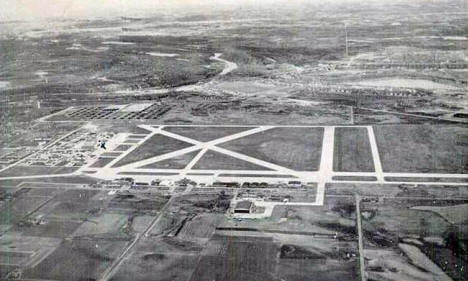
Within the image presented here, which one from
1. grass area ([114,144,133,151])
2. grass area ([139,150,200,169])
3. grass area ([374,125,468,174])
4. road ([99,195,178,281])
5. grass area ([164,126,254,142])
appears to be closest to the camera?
road ([99,195,178,281])

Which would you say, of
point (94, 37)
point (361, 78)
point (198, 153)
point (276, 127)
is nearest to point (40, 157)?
point (198, 153)

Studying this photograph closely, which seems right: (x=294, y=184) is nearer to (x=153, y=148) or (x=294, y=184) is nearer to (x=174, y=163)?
(x=174, y=163)

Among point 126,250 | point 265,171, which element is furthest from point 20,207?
point 265,171

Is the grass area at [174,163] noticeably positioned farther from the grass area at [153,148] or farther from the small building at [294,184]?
the small building at [294,184]

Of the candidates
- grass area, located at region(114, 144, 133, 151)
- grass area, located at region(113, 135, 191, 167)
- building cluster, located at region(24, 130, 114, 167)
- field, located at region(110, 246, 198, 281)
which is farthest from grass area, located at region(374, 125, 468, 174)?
building cluster, located at region(24, 130, 114, 167)

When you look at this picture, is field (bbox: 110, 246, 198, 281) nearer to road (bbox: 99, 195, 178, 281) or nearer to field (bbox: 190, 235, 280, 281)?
road (bbox: 99, 195, 178, 281)
